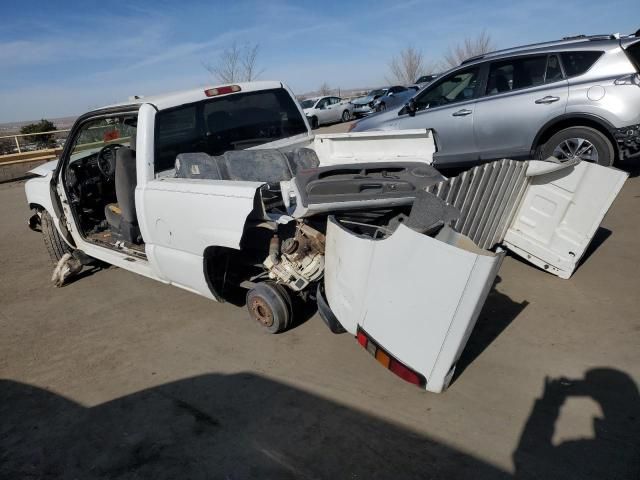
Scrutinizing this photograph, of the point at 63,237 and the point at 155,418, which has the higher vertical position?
the point at 63,237

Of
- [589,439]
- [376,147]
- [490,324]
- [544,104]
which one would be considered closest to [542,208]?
[490,324]

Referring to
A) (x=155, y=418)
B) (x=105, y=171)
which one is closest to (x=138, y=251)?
(x=105, y=171)

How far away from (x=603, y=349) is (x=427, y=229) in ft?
5.04

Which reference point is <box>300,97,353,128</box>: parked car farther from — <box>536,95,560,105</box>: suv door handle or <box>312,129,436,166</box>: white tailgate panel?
<box>312,129,436,166</box>: white tailgate panel

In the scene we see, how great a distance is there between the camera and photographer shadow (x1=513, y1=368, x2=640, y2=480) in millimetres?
2078

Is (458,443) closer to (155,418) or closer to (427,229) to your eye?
(427,229)

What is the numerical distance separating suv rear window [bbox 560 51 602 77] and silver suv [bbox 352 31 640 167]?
0.04ft

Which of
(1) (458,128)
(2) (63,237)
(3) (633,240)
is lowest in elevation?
(3) (633,240)

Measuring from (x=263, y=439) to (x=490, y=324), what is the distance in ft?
6.08

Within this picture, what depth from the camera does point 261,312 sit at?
139 inches

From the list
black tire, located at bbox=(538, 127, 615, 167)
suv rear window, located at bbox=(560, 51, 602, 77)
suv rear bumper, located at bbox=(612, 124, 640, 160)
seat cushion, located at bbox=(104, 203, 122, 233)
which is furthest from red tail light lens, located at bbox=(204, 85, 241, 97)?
suv rear bumper, located at bbox=(612, 124, 640, 160)

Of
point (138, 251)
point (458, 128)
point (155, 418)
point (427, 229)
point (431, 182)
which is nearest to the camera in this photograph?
point (427, 229)

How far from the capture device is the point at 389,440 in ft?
7.82

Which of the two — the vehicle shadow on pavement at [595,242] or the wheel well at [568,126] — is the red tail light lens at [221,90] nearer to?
the vehicle shadow on pavement at [595,242]
